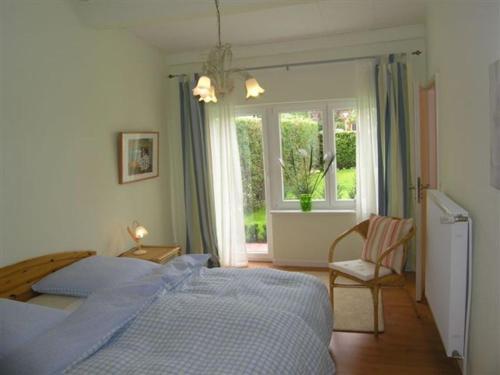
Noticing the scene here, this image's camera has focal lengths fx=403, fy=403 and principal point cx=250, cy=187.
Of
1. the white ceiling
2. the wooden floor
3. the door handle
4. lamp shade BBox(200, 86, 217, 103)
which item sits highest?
the white ceiling

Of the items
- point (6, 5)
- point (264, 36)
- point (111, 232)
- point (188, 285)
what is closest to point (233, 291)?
point (188, 285)

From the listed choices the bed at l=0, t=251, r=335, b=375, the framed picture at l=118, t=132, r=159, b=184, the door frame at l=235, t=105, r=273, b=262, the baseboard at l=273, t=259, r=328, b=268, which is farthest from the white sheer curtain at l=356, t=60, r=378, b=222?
the framed picture at l=118, t=132, r=159, b=184

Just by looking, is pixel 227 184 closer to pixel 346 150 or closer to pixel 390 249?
pixel 346 150

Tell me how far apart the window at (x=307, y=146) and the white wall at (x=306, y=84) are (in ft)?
0.56

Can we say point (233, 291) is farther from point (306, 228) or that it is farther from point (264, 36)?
point (264, 36)

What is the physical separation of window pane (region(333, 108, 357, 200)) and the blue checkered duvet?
91.9 inches

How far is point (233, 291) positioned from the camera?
2.38m

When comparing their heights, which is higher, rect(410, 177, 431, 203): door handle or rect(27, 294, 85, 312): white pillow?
rect(410, 177, 431, 203): door handle

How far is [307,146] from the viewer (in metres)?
4.69

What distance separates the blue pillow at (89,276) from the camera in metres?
2.52

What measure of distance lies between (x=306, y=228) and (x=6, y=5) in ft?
11.3

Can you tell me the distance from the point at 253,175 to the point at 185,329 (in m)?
3.11

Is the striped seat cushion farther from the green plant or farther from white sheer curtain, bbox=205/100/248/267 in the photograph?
white sheer curtain, bbox=205/100/248/267

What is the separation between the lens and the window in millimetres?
4590
